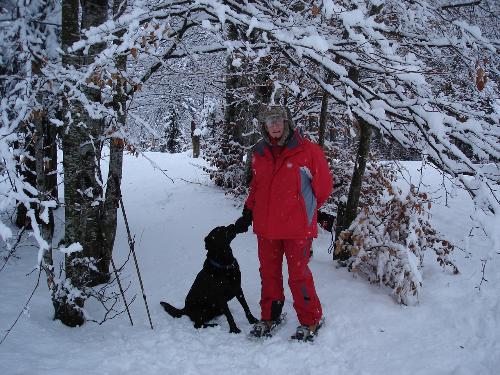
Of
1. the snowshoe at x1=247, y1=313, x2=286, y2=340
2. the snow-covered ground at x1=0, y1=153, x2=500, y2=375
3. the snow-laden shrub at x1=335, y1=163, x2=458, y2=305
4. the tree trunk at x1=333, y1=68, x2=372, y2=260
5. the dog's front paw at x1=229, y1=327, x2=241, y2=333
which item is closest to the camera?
the snow-covered ground at x1=0, y1=153, x2=500, y2=375

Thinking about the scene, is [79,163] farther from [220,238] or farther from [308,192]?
[308,192]

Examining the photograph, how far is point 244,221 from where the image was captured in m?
4.09

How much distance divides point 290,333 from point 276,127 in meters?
1.90

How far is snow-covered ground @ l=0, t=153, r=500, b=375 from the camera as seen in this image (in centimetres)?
328

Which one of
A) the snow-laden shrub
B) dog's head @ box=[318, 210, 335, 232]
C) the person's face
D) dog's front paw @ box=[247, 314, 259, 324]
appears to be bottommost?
dog's front paw @ box=[247, 314, 259, 324]

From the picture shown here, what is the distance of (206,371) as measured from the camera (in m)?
3.36

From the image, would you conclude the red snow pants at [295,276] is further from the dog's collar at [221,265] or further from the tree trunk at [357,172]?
the tree trunk at [357,172]

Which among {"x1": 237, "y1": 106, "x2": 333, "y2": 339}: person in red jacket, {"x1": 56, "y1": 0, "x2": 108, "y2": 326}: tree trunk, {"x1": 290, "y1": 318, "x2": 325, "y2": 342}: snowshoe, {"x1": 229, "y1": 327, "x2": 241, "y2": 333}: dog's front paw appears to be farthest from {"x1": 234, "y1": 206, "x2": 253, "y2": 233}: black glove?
{"x1": 56, "y1": 0, "x2": 108, "y2": 326}: tree trunk

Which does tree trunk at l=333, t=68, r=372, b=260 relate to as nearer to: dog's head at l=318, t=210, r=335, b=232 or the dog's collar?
dog's head at l=318, t=210, r=335, b=232

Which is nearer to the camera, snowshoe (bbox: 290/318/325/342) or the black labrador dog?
snowshoe (bbox: 290/318/325/342)

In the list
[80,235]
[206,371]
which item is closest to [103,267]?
[80,235]

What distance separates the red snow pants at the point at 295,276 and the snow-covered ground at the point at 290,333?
0.83 ft

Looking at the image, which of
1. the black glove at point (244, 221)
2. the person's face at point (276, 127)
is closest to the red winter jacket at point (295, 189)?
the person's face at point (276, 127)

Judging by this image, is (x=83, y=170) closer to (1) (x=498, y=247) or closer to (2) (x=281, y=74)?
(1) (x=498, y=247)
